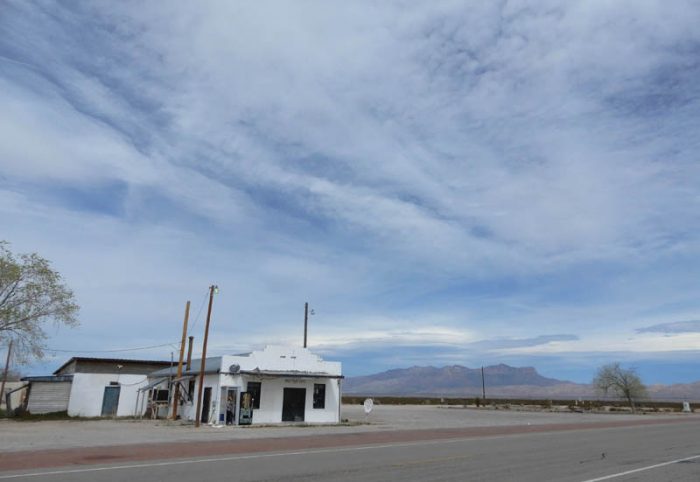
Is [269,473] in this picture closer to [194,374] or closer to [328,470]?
[328,470]

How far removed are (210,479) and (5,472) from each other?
528 centimetres

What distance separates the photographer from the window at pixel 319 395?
36.6 meters

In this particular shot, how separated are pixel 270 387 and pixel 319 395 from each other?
353 centimetres

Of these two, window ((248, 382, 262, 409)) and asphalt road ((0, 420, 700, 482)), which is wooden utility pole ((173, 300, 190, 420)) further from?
asphalt road ((0, 420, 700, 482))

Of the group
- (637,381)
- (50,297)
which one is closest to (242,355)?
(50,297)

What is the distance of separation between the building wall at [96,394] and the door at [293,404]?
13764 mm

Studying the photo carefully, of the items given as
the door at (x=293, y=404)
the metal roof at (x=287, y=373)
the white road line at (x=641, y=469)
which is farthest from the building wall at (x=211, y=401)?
the white road line at (x=641, y=469)

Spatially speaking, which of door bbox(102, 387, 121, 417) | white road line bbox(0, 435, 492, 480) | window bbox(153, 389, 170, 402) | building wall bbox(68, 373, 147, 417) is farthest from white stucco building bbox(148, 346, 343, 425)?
white road line bbox(0, 435, 492, 480)

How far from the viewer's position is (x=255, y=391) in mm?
34625

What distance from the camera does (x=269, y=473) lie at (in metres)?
12.6

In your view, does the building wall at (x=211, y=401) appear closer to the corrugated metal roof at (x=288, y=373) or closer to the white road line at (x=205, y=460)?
the corrugated metal roof at (x=288, y=373)

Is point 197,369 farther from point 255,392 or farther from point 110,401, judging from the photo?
point 110,401

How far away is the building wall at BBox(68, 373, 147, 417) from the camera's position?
136 feet

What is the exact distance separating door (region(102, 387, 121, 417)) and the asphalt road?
1149 inches
